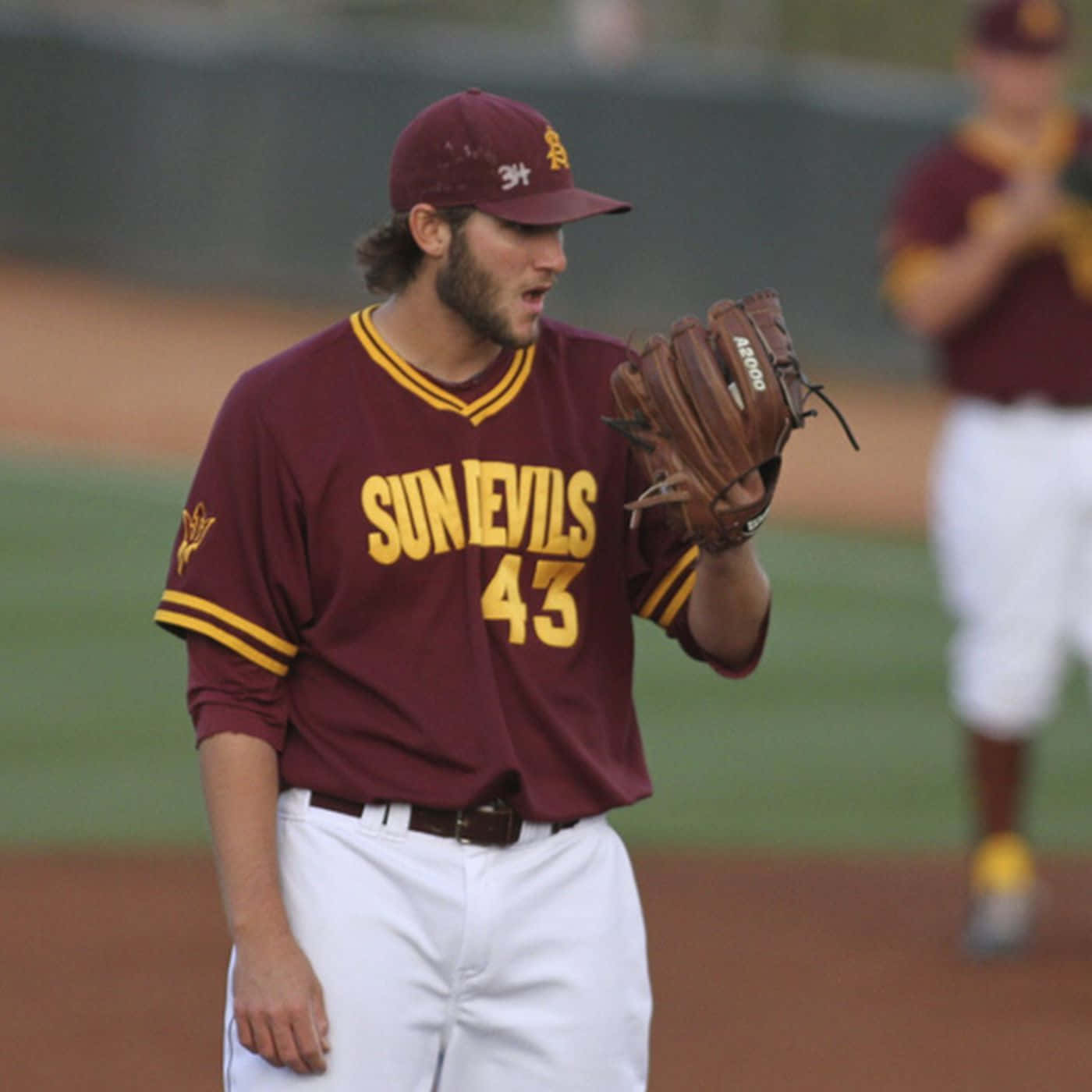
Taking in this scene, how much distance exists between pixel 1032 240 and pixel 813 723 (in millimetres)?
3064

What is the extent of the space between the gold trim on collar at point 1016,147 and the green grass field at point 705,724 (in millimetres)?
2330

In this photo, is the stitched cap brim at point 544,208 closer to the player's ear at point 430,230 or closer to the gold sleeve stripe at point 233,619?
the player's ear at point 430,230

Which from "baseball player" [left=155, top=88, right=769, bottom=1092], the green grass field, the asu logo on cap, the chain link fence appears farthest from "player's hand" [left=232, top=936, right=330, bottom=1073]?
the chain link fence

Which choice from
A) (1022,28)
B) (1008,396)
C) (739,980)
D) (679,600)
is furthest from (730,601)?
(1022,28)

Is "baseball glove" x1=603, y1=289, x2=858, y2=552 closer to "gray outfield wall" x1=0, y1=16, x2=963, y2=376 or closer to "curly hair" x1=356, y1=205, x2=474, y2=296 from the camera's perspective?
"curly hair" x1=356, y1=205, x2=474, y2=296

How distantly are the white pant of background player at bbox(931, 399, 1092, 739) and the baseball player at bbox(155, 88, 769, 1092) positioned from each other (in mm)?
3019

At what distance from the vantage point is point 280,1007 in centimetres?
319

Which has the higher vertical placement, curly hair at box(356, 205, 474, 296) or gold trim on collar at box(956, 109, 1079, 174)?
gold trim on collar at box(956, 109, 1079, 174)

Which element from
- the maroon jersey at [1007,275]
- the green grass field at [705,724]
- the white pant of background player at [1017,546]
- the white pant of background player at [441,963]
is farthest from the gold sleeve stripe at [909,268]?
the white pant of background player at [441,963]

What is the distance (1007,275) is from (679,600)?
3.15 m

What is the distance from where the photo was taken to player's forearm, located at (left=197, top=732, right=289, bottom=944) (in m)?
3.23

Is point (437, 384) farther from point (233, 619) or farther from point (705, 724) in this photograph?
point (705, 724)

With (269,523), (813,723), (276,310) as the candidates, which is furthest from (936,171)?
(276,310)

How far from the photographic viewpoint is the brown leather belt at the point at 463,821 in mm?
3342
